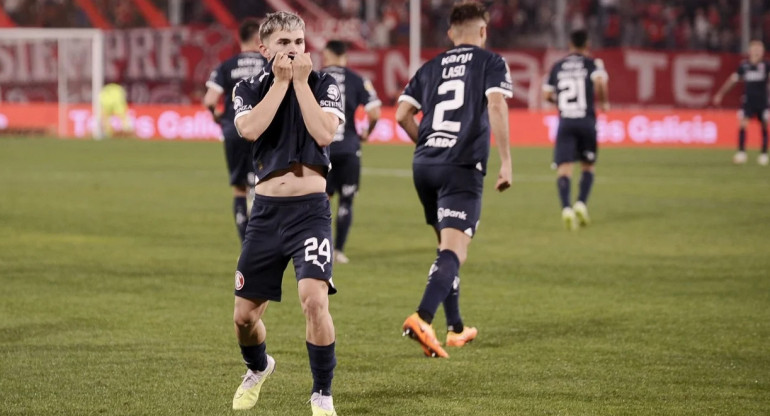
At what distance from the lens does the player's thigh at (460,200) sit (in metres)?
7.30

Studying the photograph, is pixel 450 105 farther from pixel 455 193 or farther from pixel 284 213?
pixel 284 213

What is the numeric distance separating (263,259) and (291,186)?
362 mm

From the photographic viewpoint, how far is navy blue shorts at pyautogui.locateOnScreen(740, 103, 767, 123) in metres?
25.6

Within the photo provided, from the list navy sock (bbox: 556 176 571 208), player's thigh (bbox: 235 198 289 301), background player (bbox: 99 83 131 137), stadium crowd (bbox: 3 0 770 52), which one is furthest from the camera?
background player (bbox: 99 83 131 137)

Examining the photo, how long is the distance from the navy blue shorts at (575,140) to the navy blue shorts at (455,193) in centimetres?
761

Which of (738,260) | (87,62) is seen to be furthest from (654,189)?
(87,62)

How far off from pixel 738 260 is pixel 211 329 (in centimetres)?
587

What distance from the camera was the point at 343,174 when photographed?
11.6 metres

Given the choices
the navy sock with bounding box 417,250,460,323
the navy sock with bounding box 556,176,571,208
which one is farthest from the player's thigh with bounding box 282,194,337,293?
the navy sock with bounding box 556,176,571,208

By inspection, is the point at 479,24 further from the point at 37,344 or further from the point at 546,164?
the point at 546,164

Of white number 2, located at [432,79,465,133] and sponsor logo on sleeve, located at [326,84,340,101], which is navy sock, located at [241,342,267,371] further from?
white number 2, located at [432,79,465,133]

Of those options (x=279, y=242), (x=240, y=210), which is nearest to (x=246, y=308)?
(x=279, y=242)

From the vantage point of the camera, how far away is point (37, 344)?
748 centimetres

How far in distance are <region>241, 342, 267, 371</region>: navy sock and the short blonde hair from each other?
1496mm
